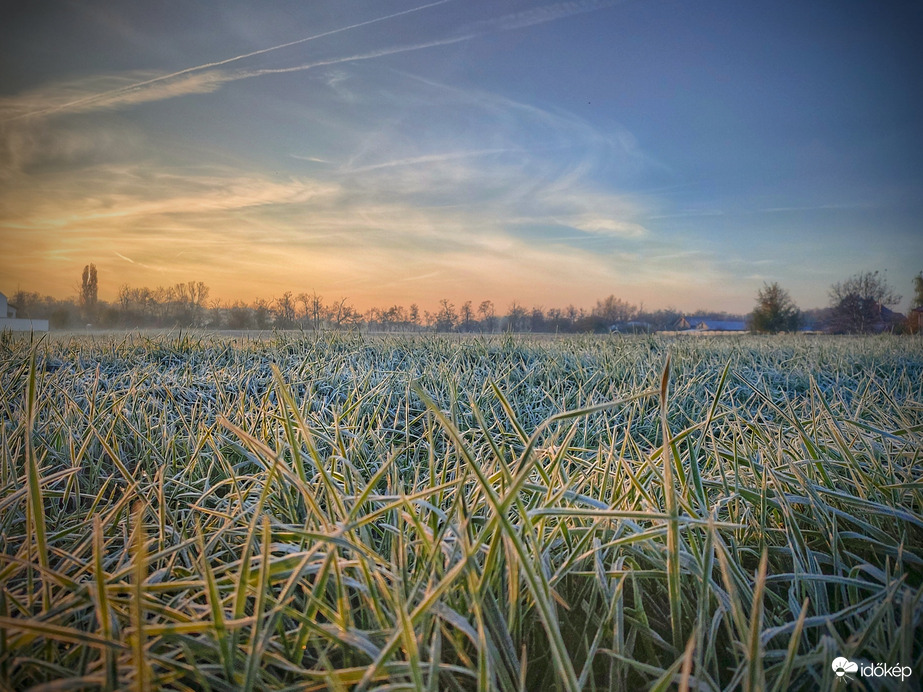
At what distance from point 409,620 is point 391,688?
7cm

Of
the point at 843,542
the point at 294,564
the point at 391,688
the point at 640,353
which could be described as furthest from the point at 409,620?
the point at 640,353

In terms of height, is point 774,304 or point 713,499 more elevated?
point 774,304

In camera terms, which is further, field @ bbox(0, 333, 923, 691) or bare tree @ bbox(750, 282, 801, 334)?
bare tree @ bbox(750, 282, 801, 334)

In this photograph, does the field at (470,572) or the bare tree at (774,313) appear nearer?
the field at (470,572)

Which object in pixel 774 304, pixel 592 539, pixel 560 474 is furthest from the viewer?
pixel 774 304

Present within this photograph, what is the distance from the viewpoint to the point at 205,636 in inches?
23.9

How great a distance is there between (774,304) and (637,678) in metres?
35.8

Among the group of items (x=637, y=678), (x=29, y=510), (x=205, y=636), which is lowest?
(x=637, y=678)

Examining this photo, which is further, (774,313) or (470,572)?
(774,313)

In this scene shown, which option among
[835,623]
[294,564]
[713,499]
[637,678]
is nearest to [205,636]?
[294,564]

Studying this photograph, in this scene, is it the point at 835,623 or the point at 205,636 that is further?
the point at 835,623

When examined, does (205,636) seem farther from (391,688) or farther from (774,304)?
(774,304)

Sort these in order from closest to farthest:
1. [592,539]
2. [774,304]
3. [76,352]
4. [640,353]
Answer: [592,539]
[76,352]
[640,353]
[774,304]

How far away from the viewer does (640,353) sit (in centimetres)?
434
